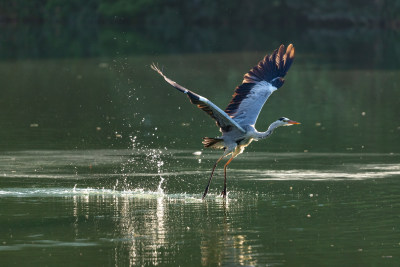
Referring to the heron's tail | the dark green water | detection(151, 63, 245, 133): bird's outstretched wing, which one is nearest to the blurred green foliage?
the dark green water

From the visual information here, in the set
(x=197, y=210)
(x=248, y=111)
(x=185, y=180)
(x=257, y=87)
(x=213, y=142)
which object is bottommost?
(x=197, y=210)

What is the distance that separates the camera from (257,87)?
49.3 feet

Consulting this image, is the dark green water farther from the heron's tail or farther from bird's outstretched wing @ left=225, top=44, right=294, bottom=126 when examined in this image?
bird's outstretched wing @ left=225, top=44, right=294, bottom=126

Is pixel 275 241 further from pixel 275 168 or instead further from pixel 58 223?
pixel 275 168

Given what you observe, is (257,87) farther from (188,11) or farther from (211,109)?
(188,11)

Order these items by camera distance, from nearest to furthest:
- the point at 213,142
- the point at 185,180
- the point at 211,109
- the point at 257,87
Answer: the point at 211,109 < the point at 213,142 < the point at 185,180 < the point at 257,87

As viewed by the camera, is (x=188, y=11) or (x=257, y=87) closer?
(x=257, y=87)

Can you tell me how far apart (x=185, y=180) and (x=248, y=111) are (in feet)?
4.50

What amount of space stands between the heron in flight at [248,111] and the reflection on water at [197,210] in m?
0.63

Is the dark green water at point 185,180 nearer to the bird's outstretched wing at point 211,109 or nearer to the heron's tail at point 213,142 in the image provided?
the heron's tail at point 213,142

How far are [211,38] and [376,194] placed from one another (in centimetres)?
4157

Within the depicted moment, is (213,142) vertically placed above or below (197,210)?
above

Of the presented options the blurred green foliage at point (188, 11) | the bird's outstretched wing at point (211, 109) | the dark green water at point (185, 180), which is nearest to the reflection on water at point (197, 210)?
the dark green water at point (185, 180)

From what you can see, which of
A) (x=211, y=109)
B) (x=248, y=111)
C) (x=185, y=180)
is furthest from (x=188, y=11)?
(x=211, y=109)
